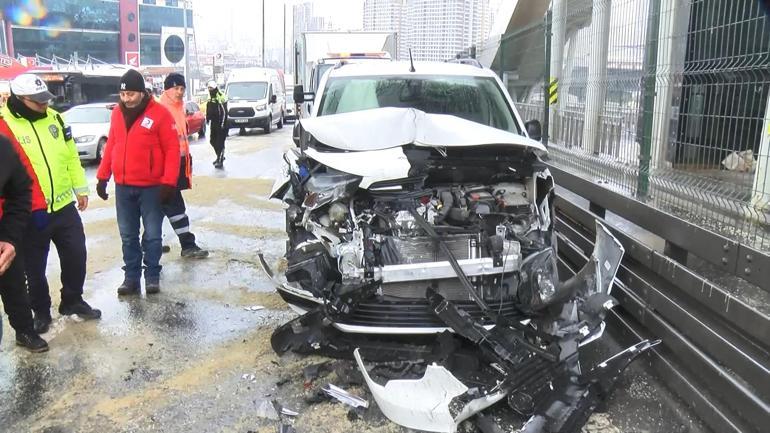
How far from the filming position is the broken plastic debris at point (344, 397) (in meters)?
3.56

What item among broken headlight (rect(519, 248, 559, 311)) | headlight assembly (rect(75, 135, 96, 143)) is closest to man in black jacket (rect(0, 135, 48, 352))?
broken headlight (rect(519, 248, 559, 311))

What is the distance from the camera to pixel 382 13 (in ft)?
104

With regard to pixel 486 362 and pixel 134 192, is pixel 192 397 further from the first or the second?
pixel 134 192

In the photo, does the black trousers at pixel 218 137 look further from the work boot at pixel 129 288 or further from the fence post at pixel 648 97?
the fence post at pixel 648 97

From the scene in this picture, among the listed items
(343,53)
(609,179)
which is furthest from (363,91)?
(343,53)

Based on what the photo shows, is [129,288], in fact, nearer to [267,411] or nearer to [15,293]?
[15,293]

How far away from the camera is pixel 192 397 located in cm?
370

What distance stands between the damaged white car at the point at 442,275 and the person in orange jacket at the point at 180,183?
2365 mm

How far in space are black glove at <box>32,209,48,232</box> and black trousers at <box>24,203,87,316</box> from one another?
24mm

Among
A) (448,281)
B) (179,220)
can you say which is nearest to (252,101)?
(179,220)

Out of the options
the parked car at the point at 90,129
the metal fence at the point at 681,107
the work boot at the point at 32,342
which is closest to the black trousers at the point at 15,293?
the work boot at the point at 32,342

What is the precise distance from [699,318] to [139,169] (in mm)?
4364

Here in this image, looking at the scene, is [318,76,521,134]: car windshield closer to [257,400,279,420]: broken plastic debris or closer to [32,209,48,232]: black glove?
[32,209,48,232]: black glove

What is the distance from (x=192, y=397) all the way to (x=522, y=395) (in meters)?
1.93
